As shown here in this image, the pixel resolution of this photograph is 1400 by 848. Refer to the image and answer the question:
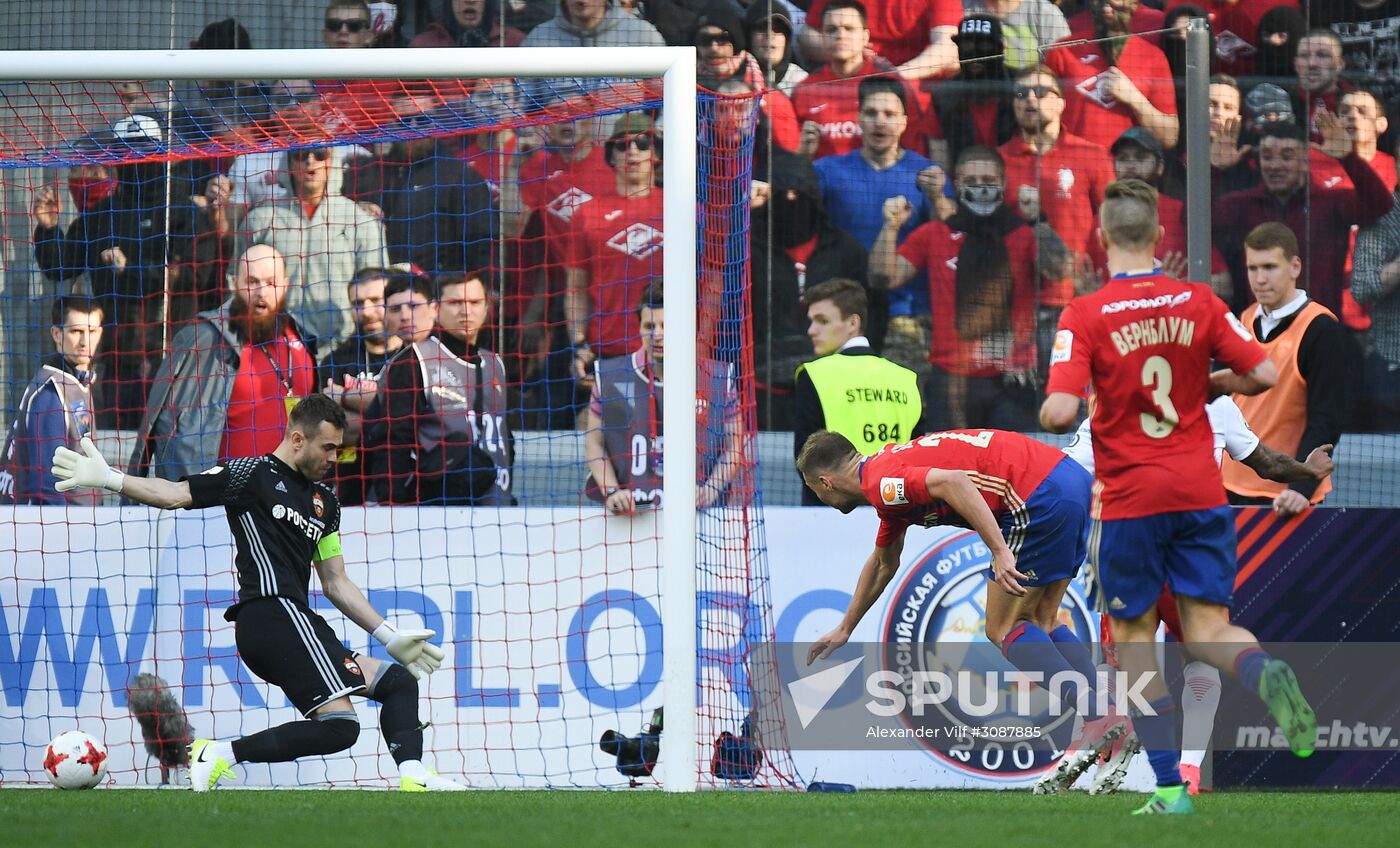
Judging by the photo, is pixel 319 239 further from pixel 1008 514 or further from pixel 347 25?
pixel 1008 514

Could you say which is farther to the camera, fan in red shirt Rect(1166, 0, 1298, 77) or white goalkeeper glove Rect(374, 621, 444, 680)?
fan in red shirt Rect(1166, 0, 1298, 77)

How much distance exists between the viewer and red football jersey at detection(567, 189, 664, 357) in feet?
27.7

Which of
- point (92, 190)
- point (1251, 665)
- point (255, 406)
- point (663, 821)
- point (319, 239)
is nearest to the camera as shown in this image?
point (663, 821)

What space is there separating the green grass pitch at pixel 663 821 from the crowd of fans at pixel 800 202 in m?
2.91

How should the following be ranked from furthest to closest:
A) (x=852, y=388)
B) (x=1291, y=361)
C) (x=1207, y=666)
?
(x=1291, y=361) → (x=852, y=388) → (x=1207, y=666)

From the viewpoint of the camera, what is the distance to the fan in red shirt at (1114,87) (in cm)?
864

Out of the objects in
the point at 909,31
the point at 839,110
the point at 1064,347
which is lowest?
the point at 1064,347

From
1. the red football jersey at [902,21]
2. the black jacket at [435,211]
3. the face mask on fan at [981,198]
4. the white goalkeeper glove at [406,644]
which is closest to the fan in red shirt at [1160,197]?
the face mask on fan at [981,198]

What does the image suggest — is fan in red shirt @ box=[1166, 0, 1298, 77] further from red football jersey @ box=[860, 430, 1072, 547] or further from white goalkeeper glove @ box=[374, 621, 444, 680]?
white goalkeeper glove @ box=[374, 621, 444, 680]

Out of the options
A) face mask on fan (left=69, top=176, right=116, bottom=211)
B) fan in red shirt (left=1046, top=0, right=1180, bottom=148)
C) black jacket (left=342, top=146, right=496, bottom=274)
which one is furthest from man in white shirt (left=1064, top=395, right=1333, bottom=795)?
face mask on fan (left=69, top=176, right=116, bottom=211)

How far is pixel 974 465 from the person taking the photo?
6.12 metres

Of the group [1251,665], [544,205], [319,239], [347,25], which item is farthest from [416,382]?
[1251,665]

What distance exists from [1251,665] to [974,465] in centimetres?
148

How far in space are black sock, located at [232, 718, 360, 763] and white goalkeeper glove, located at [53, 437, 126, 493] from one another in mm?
1046
